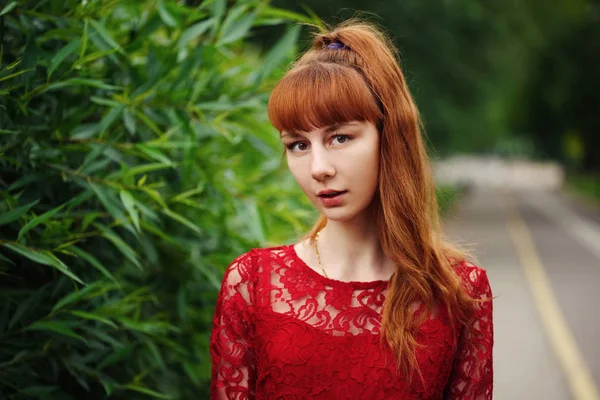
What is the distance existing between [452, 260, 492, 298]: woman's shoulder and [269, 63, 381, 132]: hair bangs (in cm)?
48

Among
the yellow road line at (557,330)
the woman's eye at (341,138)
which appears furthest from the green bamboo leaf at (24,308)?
the yellow road line at (557,330)

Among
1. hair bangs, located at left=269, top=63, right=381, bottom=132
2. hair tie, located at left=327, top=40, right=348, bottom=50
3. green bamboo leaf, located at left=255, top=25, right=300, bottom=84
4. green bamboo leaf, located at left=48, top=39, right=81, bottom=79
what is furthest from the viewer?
green bamboo leaf, located at left=255, top=25, right=300, bottom=84

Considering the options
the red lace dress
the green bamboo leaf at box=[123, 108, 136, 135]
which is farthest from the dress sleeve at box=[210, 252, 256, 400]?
the green bamboo leaf at box=[123, 108, 136, 135]

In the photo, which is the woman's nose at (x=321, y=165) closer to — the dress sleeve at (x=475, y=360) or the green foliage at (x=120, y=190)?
the dress sleeve at (x=475, y=360)

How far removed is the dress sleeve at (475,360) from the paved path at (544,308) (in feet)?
1.21

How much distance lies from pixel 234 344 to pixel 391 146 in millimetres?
642

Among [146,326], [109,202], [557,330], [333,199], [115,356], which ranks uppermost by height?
[557,330]

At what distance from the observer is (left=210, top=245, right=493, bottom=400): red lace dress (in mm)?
1856

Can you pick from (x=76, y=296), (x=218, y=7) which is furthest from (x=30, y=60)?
(x=218, y=7)

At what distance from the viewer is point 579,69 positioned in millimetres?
31016

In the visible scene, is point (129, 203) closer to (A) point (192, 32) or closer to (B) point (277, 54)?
(A) point (192, 32)

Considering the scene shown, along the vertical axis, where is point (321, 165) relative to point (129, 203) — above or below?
above

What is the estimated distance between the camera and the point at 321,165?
1796 mm

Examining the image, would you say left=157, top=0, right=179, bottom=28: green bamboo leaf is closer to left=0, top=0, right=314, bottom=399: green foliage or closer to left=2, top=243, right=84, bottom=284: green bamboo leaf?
left=0, top=0, right=314, bottom=399: green foliage
